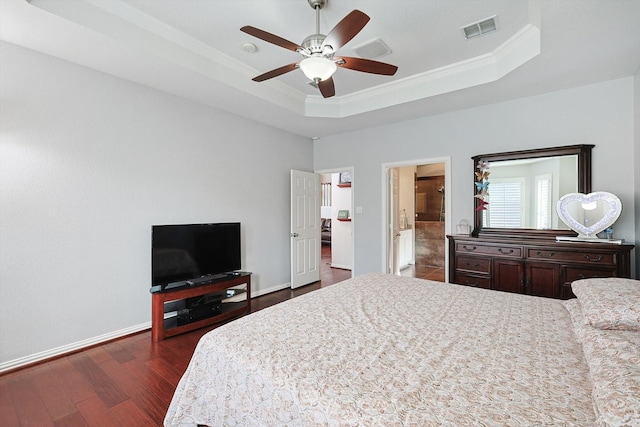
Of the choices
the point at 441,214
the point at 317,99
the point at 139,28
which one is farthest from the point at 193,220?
the point at 441,214

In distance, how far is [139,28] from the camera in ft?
7.89

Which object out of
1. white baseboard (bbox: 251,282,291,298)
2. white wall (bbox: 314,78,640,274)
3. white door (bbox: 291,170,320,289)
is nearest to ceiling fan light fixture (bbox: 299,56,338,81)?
white wall (bbox: 314,78,640,274)

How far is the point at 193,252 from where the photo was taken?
3357mm

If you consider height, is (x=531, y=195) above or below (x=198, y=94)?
below

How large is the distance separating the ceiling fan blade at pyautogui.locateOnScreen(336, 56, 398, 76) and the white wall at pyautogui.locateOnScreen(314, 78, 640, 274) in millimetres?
2180

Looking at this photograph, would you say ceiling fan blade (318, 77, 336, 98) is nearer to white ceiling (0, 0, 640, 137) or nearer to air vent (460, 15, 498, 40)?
white ceiling (0, 0, 640, 137)

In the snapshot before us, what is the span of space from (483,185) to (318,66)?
2.68 metres

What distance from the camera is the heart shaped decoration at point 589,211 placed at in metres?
2.82

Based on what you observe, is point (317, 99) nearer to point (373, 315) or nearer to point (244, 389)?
point (373, 315)

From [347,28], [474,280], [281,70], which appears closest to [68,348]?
[281,70]

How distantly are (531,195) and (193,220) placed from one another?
4062 mm

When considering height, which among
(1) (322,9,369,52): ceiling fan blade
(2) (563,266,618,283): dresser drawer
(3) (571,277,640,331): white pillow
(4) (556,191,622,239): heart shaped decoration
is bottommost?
(2) (563,266,618,283): dresser drawer

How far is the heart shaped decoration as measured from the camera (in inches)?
111

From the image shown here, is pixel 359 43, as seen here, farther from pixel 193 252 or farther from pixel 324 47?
pixel 193 252
